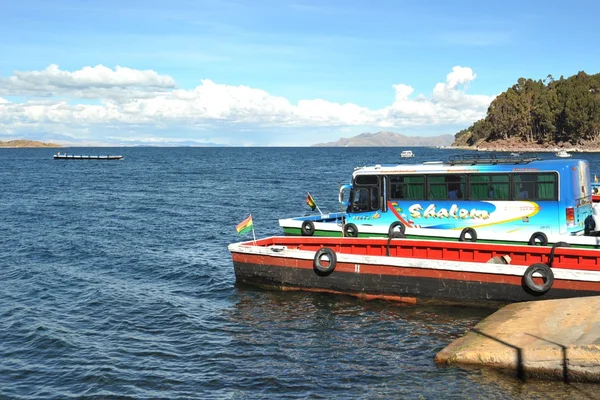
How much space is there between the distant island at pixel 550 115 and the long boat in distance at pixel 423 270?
15207cm

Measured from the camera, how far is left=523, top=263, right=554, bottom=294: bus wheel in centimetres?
1841

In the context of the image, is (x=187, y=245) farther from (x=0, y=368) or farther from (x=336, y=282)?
Result: (x=0, y=368)

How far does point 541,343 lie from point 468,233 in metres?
11.0

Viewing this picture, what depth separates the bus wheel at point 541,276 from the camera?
60.4 ft

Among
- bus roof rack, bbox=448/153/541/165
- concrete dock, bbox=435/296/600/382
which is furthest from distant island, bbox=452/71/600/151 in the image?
concrete dock, bbox=435/296/600/382

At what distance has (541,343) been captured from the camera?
14023mm

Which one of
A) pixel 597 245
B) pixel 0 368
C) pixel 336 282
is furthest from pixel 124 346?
pixel 597 245

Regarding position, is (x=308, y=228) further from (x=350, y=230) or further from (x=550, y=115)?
(x=550, y=115)

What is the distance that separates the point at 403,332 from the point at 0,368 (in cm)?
1126

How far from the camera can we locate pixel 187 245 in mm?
33906

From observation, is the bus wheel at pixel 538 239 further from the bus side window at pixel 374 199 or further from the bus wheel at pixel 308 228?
the bus wheel at pixel 308 228

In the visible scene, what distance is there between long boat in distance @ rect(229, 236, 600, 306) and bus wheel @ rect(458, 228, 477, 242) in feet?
8.37

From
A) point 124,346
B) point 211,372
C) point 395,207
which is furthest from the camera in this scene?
point 395,207

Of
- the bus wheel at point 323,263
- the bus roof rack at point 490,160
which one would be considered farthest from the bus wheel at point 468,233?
the bus wheel at point 323,263
